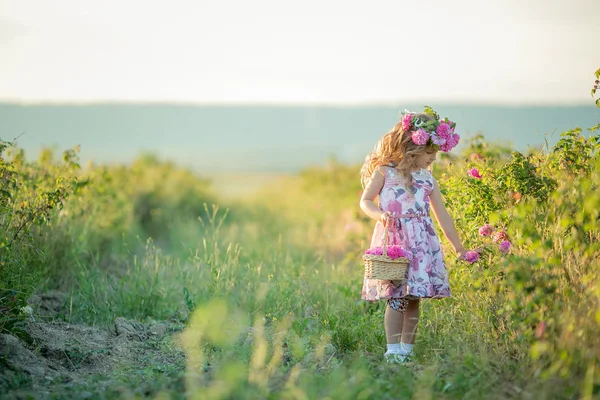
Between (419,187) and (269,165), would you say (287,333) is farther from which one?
(269,165)

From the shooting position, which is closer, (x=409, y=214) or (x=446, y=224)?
(x=409, y=214)

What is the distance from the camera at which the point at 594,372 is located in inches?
137

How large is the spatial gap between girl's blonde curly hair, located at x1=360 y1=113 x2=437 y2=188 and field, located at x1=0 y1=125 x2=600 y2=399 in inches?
18.9

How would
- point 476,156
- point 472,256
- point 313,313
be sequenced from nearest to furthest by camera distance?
point 472,256 < point 313,313 < point 476,156

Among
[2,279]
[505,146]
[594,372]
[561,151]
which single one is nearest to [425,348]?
[594,372]

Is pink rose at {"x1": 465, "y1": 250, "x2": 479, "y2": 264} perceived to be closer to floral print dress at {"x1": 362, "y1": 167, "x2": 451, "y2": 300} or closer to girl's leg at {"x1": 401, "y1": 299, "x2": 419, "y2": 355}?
floral print dress at {"x1": 362, "y1": 167, "x2": 451, "y2": 300}

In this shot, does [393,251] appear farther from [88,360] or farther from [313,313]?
[88,360]

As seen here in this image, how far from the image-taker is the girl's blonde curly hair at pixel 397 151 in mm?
4793

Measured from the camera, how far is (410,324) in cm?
474

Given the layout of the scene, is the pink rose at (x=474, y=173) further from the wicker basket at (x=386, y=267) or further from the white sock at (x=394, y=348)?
the white sock at (x=394, y=348)

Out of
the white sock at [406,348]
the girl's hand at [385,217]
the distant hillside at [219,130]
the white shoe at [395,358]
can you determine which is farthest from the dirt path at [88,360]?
the distant hillside at [219,130]

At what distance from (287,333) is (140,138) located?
46595 millimetres

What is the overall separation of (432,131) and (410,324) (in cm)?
133

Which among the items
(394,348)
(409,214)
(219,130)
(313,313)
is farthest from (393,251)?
(219,130)
